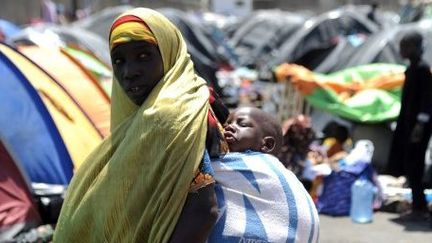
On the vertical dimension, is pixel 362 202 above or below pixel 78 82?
below

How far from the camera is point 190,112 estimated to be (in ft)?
5.38

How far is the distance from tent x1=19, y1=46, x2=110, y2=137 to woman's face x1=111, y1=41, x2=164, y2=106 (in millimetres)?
3937

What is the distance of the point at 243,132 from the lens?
197cm

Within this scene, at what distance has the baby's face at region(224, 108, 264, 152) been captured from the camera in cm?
194

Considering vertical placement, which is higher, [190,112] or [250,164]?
[190,112]

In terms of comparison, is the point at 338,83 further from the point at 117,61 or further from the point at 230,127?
the point at 117,61

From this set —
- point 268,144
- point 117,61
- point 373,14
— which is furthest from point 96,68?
point 373,14

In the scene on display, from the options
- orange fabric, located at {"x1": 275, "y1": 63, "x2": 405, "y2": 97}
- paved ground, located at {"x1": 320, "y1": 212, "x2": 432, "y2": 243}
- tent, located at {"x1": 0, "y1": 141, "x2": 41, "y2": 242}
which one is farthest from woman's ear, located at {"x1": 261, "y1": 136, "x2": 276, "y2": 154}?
orange fabric, located at {"x1": 275, "y1": 63, "x2": 405, "y2": 97}

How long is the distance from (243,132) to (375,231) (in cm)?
362

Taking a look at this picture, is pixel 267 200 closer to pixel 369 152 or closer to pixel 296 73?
pixel 369 152

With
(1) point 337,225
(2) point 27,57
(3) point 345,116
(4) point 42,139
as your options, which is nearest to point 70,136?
(4) point 42,139

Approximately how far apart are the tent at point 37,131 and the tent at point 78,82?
0.39m

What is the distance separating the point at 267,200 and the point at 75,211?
20.3 inches

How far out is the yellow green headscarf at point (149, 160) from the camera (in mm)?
1610
